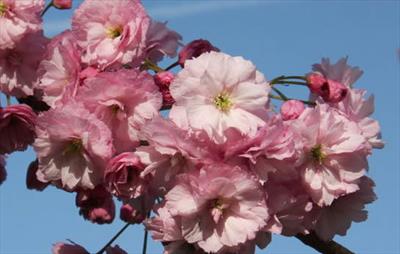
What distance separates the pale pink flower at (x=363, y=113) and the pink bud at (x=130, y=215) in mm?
894

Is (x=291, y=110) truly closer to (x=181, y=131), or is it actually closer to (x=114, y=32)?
(x=181, y=131)

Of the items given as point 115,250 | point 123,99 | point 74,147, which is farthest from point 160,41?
point 115,250

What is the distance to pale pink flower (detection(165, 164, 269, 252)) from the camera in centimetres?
331

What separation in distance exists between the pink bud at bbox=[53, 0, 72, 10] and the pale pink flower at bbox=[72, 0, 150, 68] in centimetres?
33

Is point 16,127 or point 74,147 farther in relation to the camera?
point 16,127

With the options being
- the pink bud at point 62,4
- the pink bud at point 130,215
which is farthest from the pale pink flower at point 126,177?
the pink bud at point 62,4

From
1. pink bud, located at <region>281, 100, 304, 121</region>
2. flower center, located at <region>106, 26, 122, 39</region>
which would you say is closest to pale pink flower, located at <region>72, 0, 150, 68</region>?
flower center, located at <region>106, 26, 122, 39</region>

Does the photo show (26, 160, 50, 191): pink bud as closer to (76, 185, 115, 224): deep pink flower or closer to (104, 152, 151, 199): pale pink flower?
(76, 185, 115, 224): deep pink flower

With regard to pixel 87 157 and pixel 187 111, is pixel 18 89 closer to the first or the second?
pixel 87 157

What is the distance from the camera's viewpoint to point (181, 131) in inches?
130

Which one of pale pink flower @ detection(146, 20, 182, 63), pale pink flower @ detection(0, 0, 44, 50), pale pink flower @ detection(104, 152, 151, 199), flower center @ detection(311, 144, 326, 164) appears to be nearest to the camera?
pale pink flower @ detection(104, 152, 151, 199)

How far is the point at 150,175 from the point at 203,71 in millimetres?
405

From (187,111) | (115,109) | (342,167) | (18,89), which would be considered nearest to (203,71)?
(187,111)

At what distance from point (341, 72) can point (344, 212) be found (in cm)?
53
